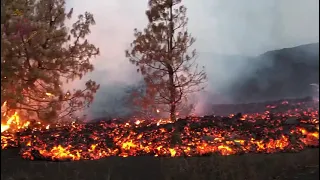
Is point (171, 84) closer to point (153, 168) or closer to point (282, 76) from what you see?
point (153, 168)

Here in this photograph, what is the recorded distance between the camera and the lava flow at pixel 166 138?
6682mm

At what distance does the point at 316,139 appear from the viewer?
3.78m

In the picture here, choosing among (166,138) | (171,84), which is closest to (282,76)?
(166,138)

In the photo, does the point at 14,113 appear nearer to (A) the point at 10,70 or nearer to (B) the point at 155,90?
(A) the point at 10,70

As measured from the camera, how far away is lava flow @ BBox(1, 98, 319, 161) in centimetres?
668

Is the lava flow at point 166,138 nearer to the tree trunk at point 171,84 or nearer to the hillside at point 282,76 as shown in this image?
the hillside at point 282,76

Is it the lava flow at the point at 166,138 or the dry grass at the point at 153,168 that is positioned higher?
the lava flow at the point at 166,138

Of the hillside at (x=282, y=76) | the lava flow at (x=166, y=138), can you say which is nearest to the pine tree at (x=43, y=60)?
the lava flow at (x=166, y=138)

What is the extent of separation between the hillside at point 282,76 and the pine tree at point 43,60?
15.1ft

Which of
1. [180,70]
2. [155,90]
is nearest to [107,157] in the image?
[155,90]

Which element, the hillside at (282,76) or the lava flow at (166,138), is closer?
the hillside at (282,76)

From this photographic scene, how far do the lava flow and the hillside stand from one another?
36 cm

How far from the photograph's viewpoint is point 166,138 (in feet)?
25.4

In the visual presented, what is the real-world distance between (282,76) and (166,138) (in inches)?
108
